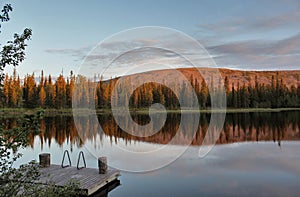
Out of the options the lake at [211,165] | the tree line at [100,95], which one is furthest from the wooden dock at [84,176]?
the tree line at [100,95]

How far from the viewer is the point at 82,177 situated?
28.1 ft

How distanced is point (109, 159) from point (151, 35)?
6238 millimetres

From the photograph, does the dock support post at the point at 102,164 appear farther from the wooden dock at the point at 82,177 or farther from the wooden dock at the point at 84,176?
the wooden dock at the point at 82,177

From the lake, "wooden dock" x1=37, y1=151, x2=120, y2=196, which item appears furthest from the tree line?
"wooden dock" x1=37, y1=151, x2=120, y2=196

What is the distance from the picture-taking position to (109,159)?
13828 mm

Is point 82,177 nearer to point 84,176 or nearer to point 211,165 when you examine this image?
point 84,176

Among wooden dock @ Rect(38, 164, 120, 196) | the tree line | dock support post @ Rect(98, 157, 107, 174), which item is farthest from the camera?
the tree line

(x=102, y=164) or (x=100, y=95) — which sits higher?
(x=100, y=95)

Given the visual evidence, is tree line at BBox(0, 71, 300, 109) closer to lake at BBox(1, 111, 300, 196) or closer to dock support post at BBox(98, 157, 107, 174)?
lake at BBox(1, 111, 300, 196)

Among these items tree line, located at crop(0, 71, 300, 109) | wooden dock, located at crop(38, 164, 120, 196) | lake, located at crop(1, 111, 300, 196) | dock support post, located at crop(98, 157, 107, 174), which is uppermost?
tree line, located at crop(0, 71, 300, 109)

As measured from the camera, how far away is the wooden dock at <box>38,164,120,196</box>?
7.87 metres

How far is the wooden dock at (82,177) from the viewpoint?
7.87 m

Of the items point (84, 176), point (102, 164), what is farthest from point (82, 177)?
point (102, 164)

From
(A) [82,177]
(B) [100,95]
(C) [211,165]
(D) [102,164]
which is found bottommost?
(C) [211,165]
